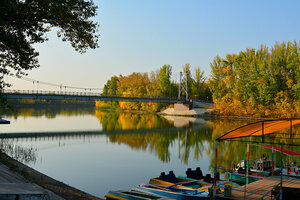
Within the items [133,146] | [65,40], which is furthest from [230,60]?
[65,40]

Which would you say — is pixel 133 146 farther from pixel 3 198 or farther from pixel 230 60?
pixel 230 60

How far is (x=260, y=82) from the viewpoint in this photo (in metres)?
68.8

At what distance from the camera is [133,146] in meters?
32.0

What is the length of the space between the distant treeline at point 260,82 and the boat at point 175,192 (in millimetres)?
57802

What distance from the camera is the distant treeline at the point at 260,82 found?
65.8 meters

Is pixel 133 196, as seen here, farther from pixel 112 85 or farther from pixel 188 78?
pixel 112 85

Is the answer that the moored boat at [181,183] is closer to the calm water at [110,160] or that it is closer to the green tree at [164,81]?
the calm water at [110,160]

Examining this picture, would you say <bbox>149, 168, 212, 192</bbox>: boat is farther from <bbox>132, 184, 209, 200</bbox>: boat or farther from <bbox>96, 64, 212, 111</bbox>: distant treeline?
<bbox>96, 64, 212, 111</bbox>: distant treeline

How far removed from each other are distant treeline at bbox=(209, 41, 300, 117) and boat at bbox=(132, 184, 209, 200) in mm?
57802

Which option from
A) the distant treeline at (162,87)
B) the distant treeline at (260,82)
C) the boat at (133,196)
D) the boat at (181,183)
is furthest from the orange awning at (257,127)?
the distant treeline at (162,87)

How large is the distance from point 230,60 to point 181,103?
19011 millimetres

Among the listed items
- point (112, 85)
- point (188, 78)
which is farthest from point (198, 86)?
point (112, 85)

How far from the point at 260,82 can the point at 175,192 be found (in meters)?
61.8

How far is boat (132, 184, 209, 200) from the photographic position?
11797mm
